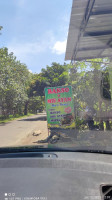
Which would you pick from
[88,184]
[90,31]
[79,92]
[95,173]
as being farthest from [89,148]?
[79,92]

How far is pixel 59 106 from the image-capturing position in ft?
24.4

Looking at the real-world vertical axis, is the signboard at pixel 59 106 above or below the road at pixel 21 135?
above

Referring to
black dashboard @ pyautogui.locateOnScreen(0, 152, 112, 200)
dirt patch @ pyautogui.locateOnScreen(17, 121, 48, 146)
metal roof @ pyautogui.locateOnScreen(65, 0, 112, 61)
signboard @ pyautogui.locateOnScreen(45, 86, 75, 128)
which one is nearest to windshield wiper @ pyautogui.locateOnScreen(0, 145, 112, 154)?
black dashboard @ pyautogui.locateOnScreen(0, 152, 112, 200)

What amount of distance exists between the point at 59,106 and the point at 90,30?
3118 mm

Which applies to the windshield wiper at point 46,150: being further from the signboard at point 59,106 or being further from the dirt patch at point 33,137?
the dirt patch at point 33,137

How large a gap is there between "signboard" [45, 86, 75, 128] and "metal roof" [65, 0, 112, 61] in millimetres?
1182

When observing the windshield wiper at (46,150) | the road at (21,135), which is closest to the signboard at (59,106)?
the road at (21,135)

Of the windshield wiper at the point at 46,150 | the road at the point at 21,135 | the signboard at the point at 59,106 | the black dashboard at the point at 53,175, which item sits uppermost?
the signboard at the point at 59,106

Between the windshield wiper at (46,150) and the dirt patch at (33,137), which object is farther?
the dirt patch at (33,137)

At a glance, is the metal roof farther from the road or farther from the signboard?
the road

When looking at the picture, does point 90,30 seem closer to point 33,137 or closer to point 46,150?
point 46,150

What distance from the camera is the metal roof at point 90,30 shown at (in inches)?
163

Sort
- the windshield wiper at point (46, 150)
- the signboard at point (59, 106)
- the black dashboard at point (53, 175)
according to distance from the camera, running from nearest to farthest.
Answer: the black dashboard at point (53, 175)
the windshield wiper at point (46, 150)
the signboard at point (59, 106)

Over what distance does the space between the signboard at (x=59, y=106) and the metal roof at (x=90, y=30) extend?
1.18 metres
